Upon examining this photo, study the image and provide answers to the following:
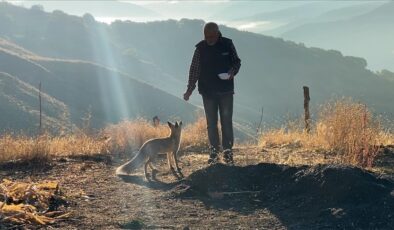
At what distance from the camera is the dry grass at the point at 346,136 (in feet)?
24.1

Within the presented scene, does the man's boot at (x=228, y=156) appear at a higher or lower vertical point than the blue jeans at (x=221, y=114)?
lower

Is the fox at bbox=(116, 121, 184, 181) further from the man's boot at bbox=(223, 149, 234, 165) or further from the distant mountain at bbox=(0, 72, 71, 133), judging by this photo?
the distant mountain at bbox=(0, 72, 71, 133)

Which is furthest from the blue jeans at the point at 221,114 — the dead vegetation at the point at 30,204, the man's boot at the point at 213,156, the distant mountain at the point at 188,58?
the distant mountain at the point at 188,58

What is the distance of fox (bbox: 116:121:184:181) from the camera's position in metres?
7.77

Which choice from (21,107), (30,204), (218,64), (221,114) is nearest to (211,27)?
(218,64)

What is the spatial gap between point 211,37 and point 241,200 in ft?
8.93

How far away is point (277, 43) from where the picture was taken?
154375mm

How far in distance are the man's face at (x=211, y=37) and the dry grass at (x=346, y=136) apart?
2.39 m

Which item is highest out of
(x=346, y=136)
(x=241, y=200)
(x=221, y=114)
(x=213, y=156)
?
(x=221, y=114)

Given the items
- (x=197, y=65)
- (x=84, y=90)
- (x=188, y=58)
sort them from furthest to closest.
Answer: (x=188, y=58)
(x=84, y=90)
(x=197, y=65)

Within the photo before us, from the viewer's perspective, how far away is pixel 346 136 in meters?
8.35

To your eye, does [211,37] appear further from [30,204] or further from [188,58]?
[188,58]

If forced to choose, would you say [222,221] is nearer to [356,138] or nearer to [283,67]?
[356,138]

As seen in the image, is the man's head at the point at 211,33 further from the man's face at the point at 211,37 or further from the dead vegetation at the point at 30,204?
the dead vegetation at the point at 30,204
